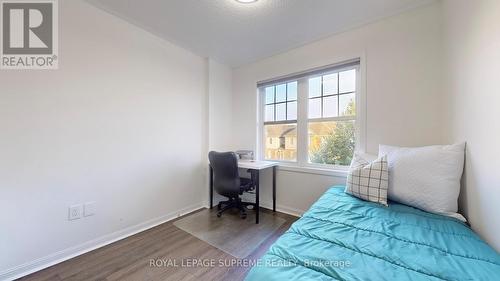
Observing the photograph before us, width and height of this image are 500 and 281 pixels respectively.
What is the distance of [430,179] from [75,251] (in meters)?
2.97

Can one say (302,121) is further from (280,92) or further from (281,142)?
(280,92)

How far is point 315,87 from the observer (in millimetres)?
2566

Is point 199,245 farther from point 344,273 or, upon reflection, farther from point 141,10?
point 141,10

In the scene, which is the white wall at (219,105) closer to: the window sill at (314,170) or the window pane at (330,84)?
the window sill at (314,170)

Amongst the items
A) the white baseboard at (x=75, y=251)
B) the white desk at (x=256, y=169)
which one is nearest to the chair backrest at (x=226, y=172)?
the white desk at (x=256, y=169)

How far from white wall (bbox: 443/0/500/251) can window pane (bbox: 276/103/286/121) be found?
176 centimetres

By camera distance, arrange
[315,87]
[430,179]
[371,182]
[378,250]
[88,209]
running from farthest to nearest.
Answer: [315,87]
[88,209]
[371,182]
[430,179]
[378,250]

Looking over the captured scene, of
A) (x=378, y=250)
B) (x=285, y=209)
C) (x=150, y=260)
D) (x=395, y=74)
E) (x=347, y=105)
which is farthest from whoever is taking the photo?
(x=285, y=209)

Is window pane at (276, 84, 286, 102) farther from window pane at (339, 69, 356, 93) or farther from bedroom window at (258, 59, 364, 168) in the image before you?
window pane at (339, 69, 356, 93)

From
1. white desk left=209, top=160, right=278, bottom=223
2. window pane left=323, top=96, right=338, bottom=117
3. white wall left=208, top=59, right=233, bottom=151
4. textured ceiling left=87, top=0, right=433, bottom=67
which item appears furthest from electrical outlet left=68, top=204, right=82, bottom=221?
window pane left=323, top=96, right=338, bottom=117

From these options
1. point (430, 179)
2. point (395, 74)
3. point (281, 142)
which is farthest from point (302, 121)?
point (430, 179)

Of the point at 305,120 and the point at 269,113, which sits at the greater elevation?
the point at 269,113

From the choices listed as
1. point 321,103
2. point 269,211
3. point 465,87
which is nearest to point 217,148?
point 269,211

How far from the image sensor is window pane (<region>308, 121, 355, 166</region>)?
230cm
